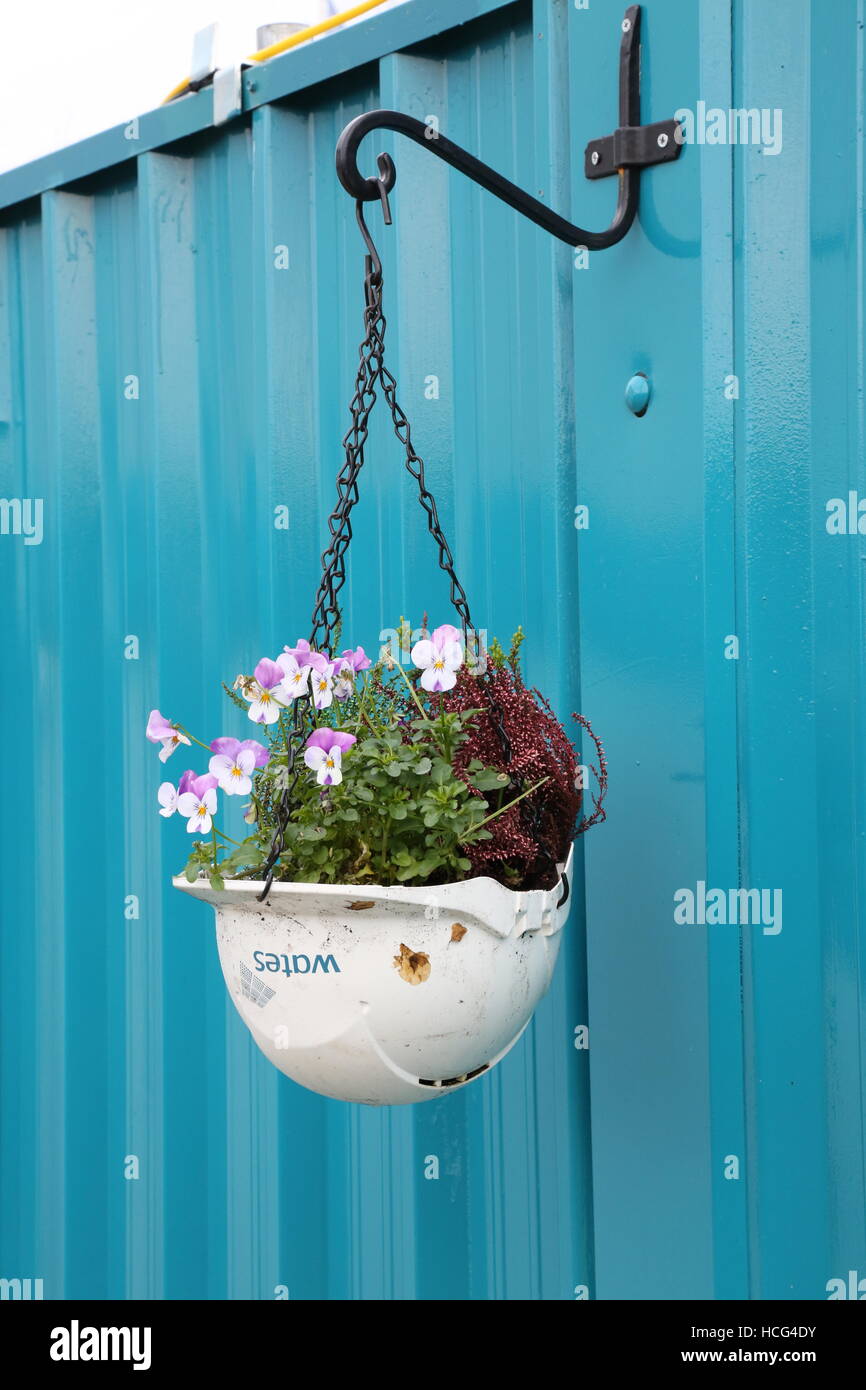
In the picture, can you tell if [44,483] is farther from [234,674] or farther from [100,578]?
[234,674]

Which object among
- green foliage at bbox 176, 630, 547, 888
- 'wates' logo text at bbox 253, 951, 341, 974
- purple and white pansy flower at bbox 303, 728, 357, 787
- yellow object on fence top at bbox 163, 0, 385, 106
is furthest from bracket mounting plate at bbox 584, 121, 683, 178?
'wates' logo text at bbox 253, 951, 341, 974

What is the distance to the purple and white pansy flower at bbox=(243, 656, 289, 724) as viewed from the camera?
1.47 meters

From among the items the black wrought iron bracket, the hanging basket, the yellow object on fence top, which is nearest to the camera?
the hanging basket

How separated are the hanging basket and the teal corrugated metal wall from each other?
39 cm

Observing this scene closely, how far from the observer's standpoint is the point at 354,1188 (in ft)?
7.23

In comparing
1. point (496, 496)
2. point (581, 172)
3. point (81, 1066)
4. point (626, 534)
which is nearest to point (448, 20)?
point (581, 172)

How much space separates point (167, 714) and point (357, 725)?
1061 millimetres

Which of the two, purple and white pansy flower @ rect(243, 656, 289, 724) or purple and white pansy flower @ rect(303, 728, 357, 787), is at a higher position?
purple and white pansy flower @ rect(243, 656, 289, 724)

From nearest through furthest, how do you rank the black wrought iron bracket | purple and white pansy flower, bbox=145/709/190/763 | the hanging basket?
the hanging basket → purple and white pansy flower, bbox=145/709/190/763 → the black wrought iron bracket

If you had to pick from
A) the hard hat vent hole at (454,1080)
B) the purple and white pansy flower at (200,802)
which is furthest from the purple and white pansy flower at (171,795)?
the hard hat vent hole at (454,1080)

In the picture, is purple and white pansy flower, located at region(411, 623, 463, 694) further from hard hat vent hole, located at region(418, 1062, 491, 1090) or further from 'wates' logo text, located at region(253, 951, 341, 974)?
hard hat vent hole, located at region(418, 1062, 491, 1090)

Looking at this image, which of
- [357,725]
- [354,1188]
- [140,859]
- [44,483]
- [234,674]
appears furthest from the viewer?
[44,483]

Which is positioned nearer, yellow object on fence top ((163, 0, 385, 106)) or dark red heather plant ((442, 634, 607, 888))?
dark red heather plant ((442, 634, 607, 888))

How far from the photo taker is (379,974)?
1393mm
